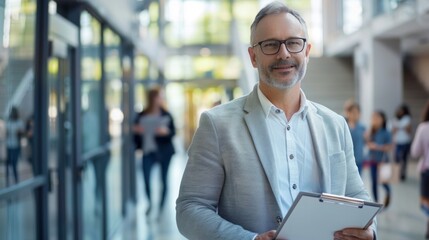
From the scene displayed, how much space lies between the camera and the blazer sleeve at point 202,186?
1480 millimetres

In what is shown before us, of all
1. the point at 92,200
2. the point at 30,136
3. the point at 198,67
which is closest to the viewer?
the point at 30,136

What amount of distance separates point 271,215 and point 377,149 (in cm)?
608

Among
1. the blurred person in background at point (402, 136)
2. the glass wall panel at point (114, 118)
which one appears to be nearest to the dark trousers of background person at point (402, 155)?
the blurred person in background at point (402, 136)

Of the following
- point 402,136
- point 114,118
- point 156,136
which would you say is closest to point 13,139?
point 114,118

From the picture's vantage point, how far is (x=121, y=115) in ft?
23.6

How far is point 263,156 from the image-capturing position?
1.49 metres

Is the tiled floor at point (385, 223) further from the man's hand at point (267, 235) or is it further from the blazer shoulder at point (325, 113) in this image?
the man's hand at point (267, 235)

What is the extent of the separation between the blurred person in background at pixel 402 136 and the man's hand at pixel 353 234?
942 centimetres

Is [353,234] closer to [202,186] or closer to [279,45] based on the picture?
[202,186]

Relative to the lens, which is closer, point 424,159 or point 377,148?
point 424,159

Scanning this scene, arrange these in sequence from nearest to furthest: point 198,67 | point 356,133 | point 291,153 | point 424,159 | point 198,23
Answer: point 291,153, point 424,159, point 356,133, point 198,67, point 198,23

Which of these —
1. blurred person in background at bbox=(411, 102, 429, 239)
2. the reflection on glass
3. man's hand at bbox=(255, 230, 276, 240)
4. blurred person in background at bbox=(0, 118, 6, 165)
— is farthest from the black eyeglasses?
the reflection on glass

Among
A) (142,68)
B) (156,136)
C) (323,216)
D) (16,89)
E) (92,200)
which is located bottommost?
(92,200)

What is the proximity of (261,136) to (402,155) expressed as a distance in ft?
31.8
